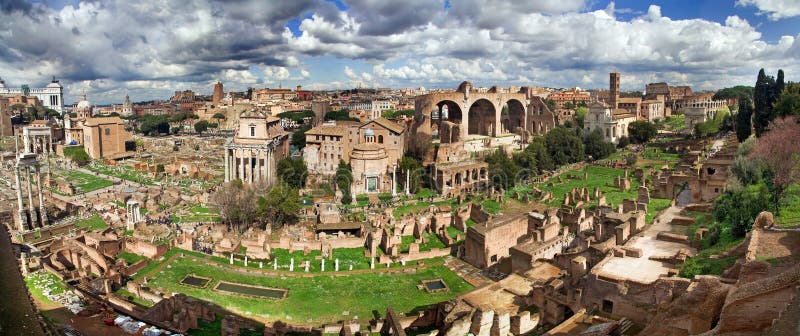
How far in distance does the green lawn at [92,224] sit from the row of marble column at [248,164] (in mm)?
11368

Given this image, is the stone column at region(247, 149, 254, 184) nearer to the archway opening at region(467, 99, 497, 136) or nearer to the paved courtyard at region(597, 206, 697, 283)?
the archway opening at region(467, 99, 497, 136)

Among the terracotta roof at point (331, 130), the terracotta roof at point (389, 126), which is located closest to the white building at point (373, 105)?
the terracotta roof at point (331, 130)

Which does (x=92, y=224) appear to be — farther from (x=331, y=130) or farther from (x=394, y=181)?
(x=331, y=130)

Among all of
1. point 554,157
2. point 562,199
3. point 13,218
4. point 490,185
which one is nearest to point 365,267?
point 562,199

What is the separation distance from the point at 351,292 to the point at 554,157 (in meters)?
33.7

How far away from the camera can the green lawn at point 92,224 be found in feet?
108

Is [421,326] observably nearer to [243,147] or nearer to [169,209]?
[169,209]

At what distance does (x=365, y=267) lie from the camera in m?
26.5

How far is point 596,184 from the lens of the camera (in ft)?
134

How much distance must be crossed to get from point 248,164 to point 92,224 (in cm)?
1343

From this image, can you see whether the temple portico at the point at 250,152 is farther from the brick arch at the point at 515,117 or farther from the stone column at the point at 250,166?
the brick arch at the point at 515,117

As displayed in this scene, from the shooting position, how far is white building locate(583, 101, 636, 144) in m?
66.4

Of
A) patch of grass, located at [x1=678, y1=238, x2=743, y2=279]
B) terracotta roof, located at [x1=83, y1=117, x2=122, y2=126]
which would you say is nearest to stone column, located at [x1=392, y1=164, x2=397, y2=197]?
patch of grass, located at [x1=678, y1=238, x2=743, y2=279]

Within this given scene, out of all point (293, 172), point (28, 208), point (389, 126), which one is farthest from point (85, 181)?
point (389, 126)
